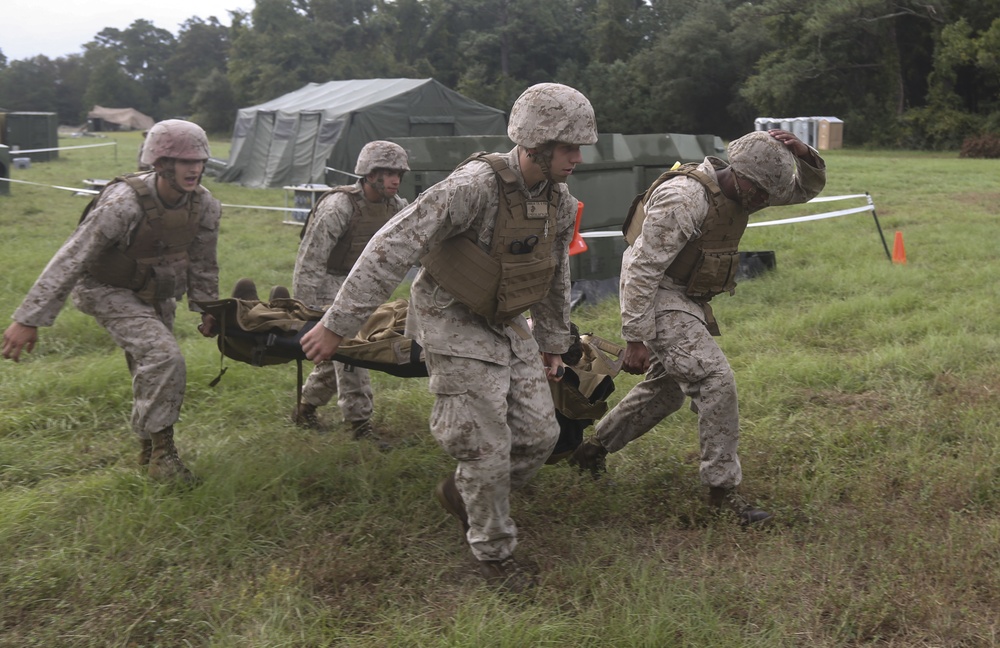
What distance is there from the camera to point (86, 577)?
370 cm

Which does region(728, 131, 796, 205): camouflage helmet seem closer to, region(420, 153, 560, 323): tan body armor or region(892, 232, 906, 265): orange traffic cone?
region(420, 153, 560, 323): tan body armor

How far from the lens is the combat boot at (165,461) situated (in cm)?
464

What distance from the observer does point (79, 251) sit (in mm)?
4418

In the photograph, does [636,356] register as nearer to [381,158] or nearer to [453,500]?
[453,500]

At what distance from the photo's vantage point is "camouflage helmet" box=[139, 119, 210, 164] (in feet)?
15.1

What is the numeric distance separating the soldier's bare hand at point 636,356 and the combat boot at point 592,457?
0.66 m

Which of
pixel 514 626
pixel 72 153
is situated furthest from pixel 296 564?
pixel 72 153

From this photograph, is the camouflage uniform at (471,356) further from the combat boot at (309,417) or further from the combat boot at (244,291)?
the combat boot at (309,417)

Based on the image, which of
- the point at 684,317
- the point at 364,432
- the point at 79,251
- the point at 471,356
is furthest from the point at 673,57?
the point at 471,356

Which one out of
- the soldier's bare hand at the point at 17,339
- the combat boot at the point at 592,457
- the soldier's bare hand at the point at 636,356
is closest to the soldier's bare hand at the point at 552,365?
the soldier's bare hand at the point at 636,356

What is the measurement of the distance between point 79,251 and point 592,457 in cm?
262

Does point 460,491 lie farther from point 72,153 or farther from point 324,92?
point 72,153

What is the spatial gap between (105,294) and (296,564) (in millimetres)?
1784

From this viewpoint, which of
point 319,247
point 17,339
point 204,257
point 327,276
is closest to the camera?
point 17,339
